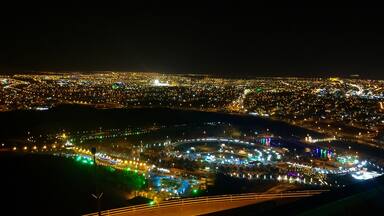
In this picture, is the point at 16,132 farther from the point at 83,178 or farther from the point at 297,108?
the point at 297,108

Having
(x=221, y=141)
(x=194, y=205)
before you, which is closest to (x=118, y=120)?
(x=221, y=141)

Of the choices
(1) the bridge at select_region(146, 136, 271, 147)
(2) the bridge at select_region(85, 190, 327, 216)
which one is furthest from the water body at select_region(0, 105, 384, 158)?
(2) the bridge at select_region(85, 190, 327, 216)

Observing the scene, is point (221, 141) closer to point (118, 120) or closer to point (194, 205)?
point (118, 120)

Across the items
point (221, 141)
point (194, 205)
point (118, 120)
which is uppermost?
point (194, 205)

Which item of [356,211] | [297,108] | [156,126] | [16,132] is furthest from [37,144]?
[297,108]

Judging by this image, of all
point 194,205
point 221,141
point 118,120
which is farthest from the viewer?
point 118,120

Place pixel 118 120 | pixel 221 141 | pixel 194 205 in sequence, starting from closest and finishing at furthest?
1. pixel 194 205
2. pixel 221 141
3. pixel 118 120

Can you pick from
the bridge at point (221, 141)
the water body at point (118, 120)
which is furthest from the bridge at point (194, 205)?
the water body at point (118, 120)

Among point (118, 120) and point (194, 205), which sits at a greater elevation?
point (194, 205)

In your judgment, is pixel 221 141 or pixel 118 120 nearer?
pixel 221 141
